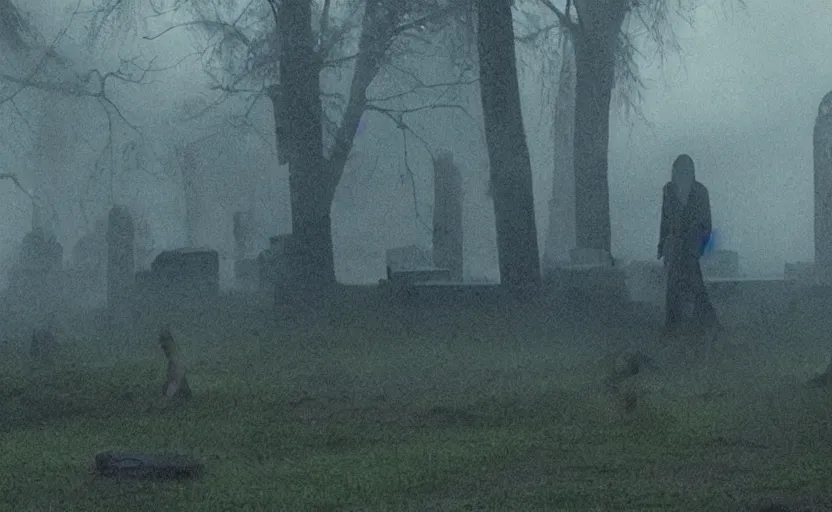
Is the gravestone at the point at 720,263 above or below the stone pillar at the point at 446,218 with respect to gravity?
below

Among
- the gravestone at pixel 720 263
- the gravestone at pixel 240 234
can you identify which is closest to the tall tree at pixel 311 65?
the gravestone at pixel 720 263

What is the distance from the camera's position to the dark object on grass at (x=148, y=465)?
6.64 m

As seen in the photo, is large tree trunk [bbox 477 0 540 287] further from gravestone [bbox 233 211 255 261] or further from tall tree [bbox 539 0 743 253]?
gravestone [bbox 233 211 255 261]

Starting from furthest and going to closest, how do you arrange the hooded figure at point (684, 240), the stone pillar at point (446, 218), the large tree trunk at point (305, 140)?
the stone pillar at point (446, 218), the large tree trunk at point (305, 140), the hooded figure at point (684, 240)

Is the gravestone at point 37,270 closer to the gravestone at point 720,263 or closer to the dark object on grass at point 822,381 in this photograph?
the gravestone at point 720,263

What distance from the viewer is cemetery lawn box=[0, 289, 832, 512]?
20.6 ft

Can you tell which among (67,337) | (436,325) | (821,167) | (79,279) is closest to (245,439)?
(436,325)

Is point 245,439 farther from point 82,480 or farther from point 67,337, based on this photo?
point 67,337

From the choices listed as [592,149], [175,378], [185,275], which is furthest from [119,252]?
[175,378]

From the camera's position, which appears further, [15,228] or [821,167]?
[15,228]

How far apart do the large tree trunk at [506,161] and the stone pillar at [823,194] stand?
8475mm

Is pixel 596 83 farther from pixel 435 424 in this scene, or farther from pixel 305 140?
pixel 435 424

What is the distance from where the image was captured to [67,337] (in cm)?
1753

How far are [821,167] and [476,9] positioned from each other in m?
8.97
